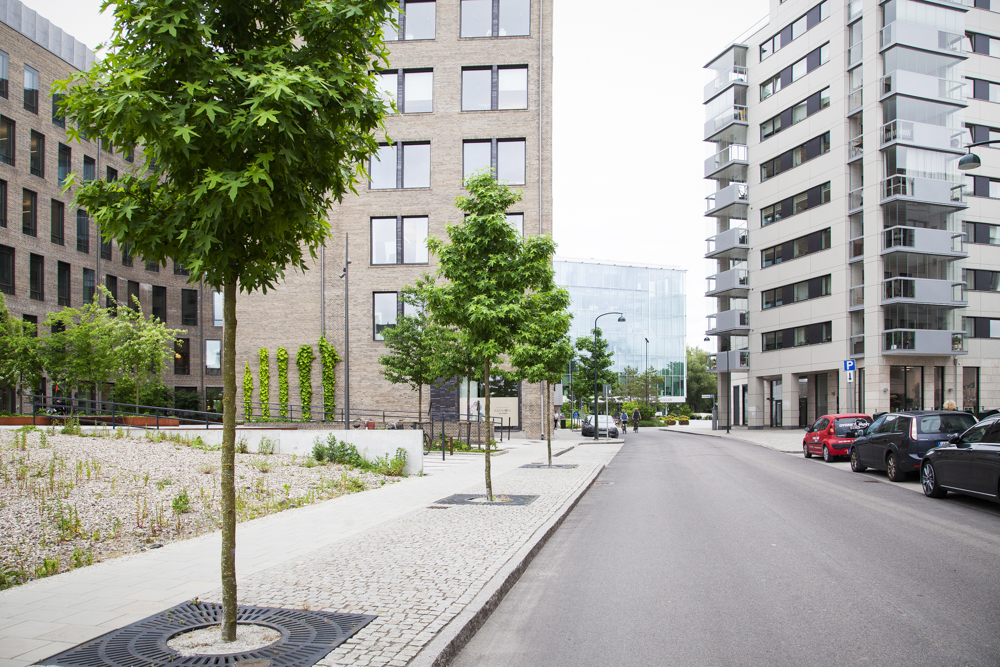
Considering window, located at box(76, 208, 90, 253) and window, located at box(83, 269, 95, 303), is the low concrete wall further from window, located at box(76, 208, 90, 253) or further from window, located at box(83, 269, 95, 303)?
window, located at box(76, 208, 90, 253)

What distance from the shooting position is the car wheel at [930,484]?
1361cm

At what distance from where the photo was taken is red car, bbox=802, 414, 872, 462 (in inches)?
928

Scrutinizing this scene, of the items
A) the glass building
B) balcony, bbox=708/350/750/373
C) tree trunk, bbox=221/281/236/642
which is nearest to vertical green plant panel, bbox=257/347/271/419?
balcony, bbox=708/350/750/373

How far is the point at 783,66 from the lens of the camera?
5103 cm

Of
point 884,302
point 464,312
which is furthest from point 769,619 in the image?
point 884,302

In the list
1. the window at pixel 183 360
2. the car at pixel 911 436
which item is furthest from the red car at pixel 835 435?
the window at pixel 183 360

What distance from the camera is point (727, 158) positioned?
55.9 m

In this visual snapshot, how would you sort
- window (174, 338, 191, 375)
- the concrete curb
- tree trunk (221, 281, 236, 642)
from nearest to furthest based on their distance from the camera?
the concrete curb → tree trunk (221, 281, 236, 642) → window (174, 338, 191, 375)

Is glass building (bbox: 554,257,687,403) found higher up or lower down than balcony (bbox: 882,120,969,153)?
lower down

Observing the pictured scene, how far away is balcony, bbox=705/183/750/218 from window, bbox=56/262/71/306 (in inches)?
1698

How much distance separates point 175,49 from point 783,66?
5350 centimetres

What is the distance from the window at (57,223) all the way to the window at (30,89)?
4888mm

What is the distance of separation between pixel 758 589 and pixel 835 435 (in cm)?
1907

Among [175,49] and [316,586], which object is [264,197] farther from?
[316,586]
